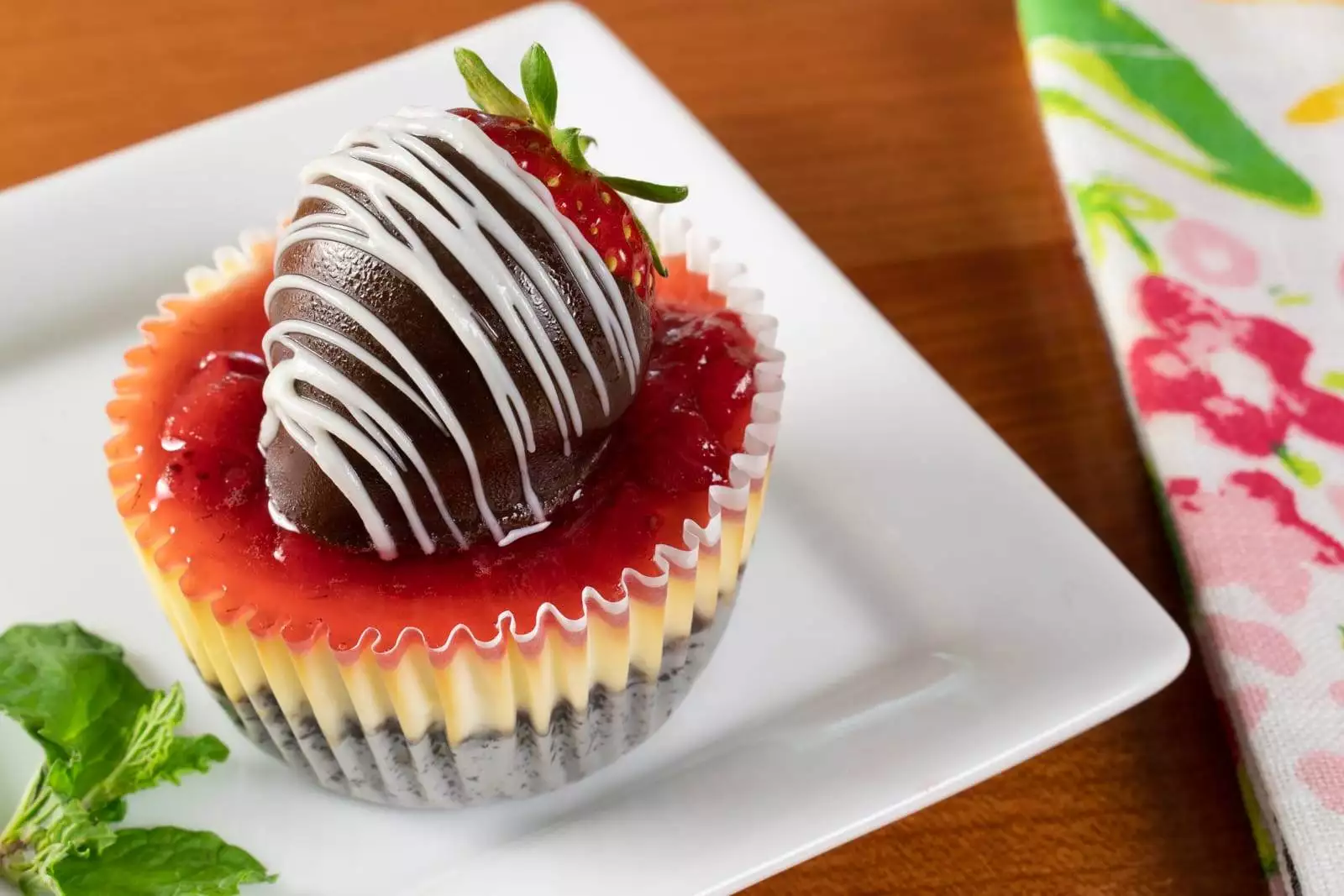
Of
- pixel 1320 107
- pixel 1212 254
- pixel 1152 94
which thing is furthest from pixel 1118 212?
pixel 1320 107

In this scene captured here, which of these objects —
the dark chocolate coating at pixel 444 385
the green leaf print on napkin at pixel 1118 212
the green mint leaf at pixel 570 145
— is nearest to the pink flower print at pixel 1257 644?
the green leaf print on napkin at pixel 1118 212

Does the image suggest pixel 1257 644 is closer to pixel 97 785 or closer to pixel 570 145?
pixel 570 145

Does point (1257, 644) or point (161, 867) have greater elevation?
point (161, 867)

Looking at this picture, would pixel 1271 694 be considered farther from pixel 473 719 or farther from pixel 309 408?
pixel 309 408

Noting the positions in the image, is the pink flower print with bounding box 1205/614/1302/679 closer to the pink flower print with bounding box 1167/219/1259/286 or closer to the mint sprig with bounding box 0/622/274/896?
the pink flower print with bounding box 1167/219/1259/286

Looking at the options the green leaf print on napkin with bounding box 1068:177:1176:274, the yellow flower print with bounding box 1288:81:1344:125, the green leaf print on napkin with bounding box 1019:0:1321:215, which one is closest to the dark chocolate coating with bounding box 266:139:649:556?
the green leaf print on napkin with bounding box 1068:177:1176:274

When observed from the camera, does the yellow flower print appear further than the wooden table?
Yes

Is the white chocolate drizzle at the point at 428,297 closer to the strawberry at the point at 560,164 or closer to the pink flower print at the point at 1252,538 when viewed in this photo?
the strawberry at the point at 560,164
